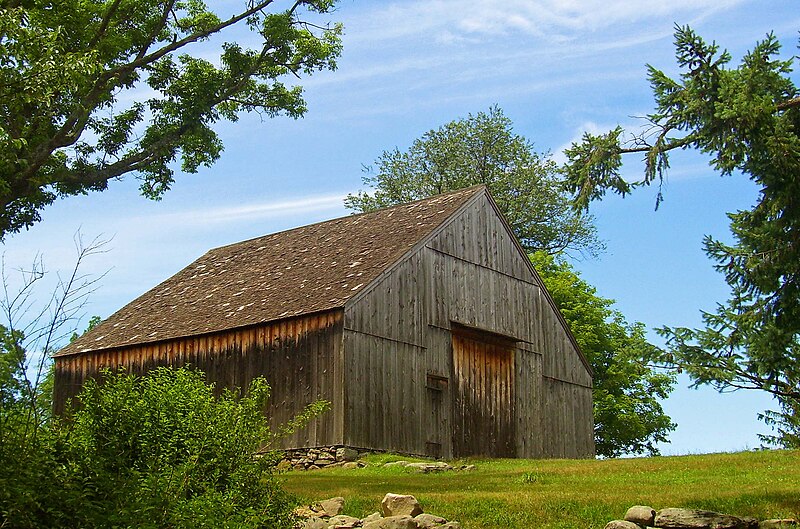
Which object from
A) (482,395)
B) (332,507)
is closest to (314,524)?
(332,507)

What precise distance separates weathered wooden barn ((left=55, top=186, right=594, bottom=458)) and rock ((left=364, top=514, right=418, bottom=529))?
1193 cm

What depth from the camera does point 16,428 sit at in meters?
10.6

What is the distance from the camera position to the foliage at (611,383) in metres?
45.6

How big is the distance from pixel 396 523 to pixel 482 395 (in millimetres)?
17300

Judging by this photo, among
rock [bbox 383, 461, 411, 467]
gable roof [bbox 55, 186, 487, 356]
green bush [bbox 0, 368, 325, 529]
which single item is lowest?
rock [bbox 383, 461, 411, 467]

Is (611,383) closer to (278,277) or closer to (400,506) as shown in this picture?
(278,277)

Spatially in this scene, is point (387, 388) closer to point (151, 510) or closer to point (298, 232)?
point (298, 232)

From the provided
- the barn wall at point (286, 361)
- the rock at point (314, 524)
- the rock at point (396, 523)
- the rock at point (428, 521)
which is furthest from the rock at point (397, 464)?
the rock at point (396, 523)

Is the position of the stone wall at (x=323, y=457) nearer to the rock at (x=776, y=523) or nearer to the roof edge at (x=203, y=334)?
the roof edge at (x=203, y=334)

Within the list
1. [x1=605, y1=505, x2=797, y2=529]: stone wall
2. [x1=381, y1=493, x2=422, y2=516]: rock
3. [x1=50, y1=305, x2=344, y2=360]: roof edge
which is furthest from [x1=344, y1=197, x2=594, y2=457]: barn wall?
[x1=605, y1=505, x2=797, y2=529]: stone wall

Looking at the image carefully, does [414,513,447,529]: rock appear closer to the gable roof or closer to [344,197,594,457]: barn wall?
[344,197,594,457]: barn wall

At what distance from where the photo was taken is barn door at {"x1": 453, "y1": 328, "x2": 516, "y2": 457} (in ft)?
102

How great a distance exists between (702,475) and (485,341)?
39.5 ft

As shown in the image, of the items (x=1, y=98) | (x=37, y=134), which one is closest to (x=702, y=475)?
(x=1, y=98)
